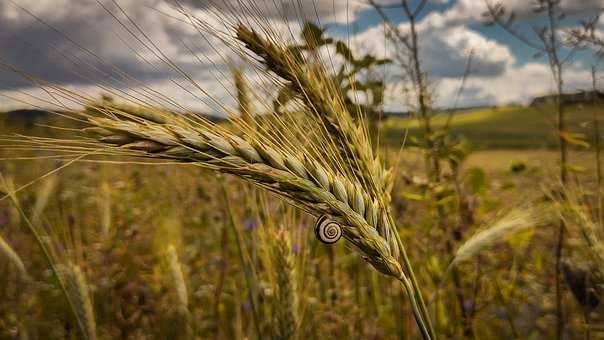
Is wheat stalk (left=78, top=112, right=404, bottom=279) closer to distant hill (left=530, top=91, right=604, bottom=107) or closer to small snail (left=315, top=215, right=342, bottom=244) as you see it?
small snail (left=315, top=215, right=342, bottom=244)

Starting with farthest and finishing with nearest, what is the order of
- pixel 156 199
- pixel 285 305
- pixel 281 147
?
pixel 156 199 → pixel 285 305 → pixel 281 147

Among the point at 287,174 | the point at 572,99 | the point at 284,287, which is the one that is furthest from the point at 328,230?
the point at 572,99

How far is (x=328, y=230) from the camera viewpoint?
94 centimetres

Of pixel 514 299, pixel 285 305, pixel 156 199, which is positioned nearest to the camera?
pixel 285 305

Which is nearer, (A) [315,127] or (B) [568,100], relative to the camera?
(A) [315,127]

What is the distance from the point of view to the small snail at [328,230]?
0.93 m

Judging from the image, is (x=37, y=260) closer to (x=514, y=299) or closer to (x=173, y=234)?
(x=173, y=234)

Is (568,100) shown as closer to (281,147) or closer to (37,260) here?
(281,147)

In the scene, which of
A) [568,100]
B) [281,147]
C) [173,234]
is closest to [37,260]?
[173,234]

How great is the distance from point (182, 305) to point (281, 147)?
1250 mm

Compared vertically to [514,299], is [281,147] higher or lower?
higher

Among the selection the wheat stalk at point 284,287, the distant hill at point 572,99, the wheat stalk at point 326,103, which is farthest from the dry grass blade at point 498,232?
the distant hill at point 572,99

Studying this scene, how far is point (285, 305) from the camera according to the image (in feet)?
5.69

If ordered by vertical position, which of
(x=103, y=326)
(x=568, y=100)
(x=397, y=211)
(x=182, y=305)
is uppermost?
(x=568, y=100)
